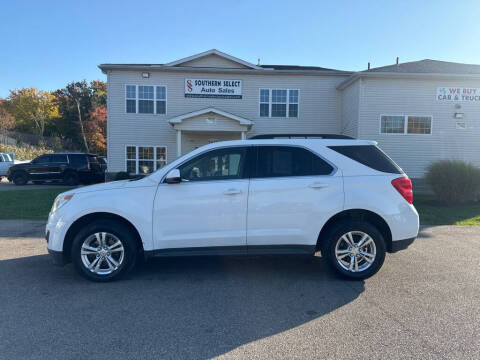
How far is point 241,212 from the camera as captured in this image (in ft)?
14.5

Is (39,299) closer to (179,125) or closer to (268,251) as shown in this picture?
(268,251)

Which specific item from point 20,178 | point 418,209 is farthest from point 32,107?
point 418,209

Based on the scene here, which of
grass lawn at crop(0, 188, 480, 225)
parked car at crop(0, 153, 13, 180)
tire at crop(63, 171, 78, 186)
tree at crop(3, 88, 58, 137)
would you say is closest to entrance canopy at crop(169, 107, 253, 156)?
tire at crop(63, 171, 78, 186)

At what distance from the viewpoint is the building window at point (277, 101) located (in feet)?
59.9

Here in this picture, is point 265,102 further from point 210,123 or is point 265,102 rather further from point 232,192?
point 232,192

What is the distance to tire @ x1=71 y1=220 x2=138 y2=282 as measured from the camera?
4.41 meters

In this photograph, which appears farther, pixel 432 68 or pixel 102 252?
pixel 432 68

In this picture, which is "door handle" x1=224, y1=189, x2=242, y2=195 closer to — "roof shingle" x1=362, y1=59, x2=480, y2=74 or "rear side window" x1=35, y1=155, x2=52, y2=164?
"roof shingle" x1=362, y1=59, x2=480, y2=74

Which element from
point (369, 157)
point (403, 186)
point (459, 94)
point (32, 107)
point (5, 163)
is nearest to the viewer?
point (403, 186)

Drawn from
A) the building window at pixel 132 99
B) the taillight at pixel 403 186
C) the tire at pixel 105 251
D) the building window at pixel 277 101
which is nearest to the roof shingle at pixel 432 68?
the building window at pixel 277 101

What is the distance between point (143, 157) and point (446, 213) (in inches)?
555

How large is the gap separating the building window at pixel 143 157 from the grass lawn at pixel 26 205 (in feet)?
16.0

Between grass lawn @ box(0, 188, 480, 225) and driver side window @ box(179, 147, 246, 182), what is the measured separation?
6471 mm

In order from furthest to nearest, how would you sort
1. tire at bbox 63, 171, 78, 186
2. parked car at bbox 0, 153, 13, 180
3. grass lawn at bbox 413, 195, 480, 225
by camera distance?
Result: 1. parked car at bbox 0, 153, 13, 180
2. tire at bbox 63, 171, 78, 186
3. grass lawn at bbox 413, 195, 480, 225
